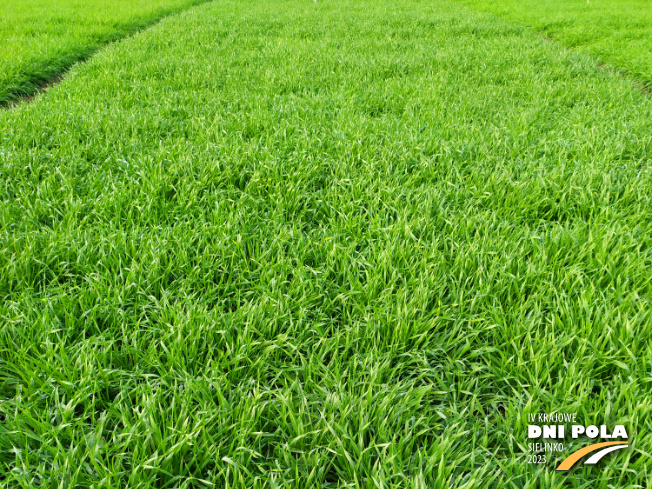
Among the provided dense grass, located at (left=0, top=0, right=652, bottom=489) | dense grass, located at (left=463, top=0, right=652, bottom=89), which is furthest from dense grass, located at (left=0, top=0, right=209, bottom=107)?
dense grass, located at (left=463, top=0, right=652, bottom=89)

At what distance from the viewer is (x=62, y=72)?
7.05 m

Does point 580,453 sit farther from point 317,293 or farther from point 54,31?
point 54,31

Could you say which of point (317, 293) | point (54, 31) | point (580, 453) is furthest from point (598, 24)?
point (54, 31)

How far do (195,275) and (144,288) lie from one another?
0.85ft

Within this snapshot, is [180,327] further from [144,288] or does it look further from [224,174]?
[224,174]

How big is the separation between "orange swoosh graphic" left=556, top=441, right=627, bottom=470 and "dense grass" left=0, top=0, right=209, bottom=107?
279 inches

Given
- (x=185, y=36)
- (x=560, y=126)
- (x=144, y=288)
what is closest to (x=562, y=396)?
(x=144, y=288)

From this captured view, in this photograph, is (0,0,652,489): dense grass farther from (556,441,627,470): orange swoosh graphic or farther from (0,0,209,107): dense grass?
(0,0,209,107): dense grass

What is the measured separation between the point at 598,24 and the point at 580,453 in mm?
12817

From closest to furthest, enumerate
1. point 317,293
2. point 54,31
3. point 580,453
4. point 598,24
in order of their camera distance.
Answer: point 580,453 → point 317,293 → point 54,31 → point 598,24

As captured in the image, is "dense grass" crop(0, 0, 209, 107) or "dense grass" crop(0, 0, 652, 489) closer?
"dense grass" crop(0, 0, 652, 489)

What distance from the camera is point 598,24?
10609 mm

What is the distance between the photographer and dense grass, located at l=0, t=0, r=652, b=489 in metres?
1.42

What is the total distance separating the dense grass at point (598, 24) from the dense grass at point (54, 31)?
9.71 m
